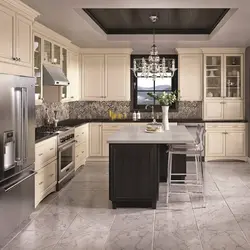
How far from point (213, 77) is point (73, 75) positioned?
3042 mm

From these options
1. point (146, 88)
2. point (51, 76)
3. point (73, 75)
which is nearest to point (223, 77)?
point (146, 88)

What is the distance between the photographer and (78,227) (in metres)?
4.83

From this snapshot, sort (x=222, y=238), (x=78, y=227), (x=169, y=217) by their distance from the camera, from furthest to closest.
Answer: (x=169, y=217), (x=78, y=227), (x=222, y=238)

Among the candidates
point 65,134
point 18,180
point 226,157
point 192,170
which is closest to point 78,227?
point 18,180

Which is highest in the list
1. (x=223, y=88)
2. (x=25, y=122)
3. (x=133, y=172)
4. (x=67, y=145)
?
(x=223, y=88)

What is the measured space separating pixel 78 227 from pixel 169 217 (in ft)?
3.60

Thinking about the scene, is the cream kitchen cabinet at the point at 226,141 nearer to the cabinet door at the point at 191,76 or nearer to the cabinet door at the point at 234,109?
the cabinet door at the point at 234,109

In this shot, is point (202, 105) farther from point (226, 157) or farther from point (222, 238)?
point (222, 238)

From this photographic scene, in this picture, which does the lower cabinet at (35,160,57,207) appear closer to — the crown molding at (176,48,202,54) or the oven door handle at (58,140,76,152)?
the oven door handle at (58,140,76,152)

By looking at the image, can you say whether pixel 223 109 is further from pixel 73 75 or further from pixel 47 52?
pixel 47 52

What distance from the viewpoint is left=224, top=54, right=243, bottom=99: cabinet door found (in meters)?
9.80

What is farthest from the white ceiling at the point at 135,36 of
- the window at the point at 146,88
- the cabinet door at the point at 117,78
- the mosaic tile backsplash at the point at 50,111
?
the mosaic tile backsplash at the point at 50,111

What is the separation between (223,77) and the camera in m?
9.80


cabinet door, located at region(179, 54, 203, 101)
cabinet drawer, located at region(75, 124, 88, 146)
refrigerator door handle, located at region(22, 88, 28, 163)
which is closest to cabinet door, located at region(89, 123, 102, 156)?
cabinet drawer, located at region(75, 124, 88, 146)
